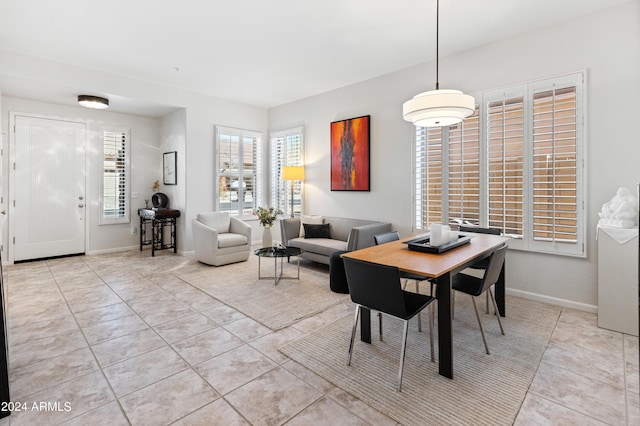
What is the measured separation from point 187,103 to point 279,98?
1.74 meters

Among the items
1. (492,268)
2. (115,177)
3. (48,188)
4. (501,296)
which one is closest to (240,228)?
(115,177)

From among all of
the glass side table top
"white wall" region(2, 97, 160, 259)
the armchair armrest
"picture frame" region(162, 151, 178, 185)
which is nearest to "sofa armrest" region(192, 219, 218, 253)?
the armchair armrest

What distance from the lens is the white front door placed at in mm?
5289

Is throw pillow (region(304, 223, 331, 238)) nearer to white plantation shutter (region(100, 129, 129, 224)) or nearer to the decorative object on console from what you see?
the decorative object on console

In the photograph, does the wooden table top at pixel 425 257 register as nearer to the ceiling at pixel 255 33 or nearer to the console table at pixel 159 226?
the ceiling at pixel 255 33

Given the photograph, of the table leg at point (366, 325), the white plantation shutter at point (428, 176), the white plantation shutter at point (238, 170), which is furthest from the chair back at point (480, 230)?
the white plantation shutter at point (238, 170)

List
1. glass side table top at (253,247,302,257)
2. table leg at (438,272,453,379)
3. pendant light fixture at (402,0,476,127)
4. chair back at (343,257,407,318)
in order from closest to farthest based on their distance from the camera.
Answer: chair back at (343,257,407,318) → table leg at (438,272,453,379) → pendant light fixture at (402,0,476,127) → glass side table top at (253,247,302,257)

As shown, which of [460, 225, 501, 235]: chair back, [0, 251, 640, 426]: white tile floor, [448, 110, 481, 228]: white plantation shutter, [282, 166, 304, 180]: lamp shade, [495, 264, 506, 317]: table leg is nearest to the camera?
[0, 251, 640, 426]: white tile floor

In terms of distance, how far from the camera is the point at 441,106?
7.63 ft

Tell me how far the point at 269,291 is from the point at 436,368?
2254 mm

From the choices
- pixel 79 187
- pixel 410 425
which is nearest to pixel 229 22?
pixel 410 425

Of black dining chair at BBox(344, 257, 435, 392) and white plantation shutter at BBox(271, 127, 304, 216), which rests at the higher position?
white plantation shutter at BBox(271, 127, 304, 216)

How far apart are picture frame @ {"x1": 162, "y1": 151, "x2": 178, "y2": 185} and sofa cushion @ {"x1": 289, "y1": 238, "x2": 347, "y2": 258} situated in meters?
2.87

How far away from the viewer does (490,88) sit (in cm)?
385
